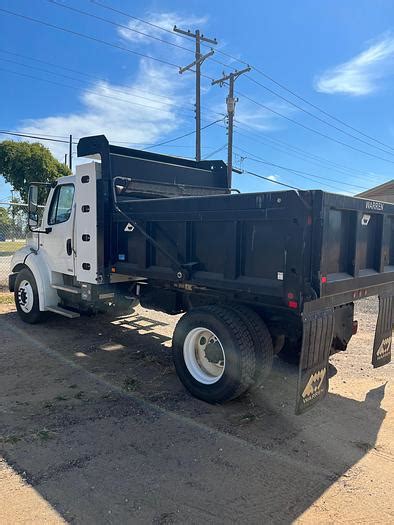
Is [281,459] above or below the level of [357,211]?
below

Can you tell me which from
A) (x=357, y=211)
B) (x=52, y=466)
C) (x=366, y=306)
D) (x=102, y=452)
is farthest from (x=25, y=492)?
(x=366, y=306)

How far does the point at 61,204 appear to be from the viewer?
6.83 m

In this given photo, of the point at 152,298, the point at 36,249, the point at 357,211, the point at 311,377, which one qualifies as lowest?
the point at 311,377

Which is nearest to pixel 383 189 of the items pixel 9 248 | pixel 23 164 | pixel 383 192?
pixel 383 192

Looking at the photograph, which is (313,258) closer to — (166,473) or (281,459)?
(281,459)

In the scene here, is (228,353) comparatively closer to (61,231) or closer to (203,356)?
(203,356)

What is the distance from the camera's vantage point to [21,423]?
391 cm

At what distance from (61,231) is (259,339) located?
3.98 metres

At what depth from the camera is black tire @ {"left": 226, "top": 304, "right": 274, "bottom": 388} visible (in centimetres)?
424

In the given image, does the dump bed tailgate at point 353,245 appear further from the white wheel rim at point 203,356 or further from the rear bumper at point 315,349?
the white wheel rim at point 203,356

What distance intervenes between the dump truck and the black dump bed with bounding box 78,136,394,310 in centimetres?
1

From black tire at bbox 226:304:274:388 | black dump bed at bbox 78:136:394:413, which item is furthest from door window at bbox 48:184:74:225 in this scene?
black tire at bbox 226:304:274:388

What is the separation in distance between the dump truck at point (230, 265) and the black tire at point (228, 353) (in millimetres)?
11

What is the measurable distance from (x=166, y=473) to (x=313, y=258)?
2.10 m
